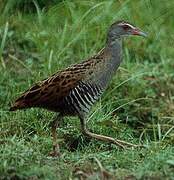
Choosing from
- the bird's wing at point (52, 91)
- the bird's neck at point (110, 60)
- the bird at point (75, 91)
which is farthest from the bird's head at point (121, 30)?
the bird's wing at point (52, 91)

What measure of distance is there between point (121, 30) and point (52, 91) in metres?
0.84

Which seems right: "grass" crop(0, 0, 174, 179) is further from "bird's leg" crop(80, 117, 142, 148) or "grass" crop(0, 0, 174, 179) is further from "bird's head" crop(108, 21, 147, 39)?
"bird's head" crop(108, 21, 147, 39)

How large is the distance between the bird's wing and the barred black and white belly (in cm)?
4

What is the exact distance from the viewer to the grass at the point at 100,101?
16.7 feet

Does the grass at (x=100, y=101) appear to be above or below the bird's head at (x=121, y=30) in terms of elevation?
below

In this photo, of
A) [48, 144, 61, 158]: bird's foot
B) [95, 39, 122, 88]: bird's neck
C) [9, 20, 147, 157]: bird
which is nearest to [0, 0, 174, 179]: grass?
[48, 144, 61, 158]: bird's foot

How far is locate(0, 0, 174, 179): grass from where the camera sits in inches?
201

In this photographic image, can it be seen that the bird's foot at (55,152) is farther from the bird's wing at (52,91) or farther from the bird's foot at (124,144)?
the bird's foot at (124,144)

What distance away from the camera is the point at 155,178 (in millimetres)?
4863

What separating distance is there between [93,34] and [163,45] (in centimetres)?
88

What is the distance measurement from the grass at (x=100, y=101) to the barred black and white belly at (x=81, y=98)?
35cm

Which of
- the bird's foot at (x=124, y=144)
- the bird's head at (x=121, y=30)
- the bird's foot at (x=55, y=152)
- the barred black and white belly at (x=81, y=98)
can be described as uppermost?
the bird's head at (x=121, y=30)

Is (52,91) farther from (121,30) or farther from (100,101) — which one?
(100,101)

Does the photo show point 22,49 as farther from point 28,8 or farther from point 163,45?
point 163,45
